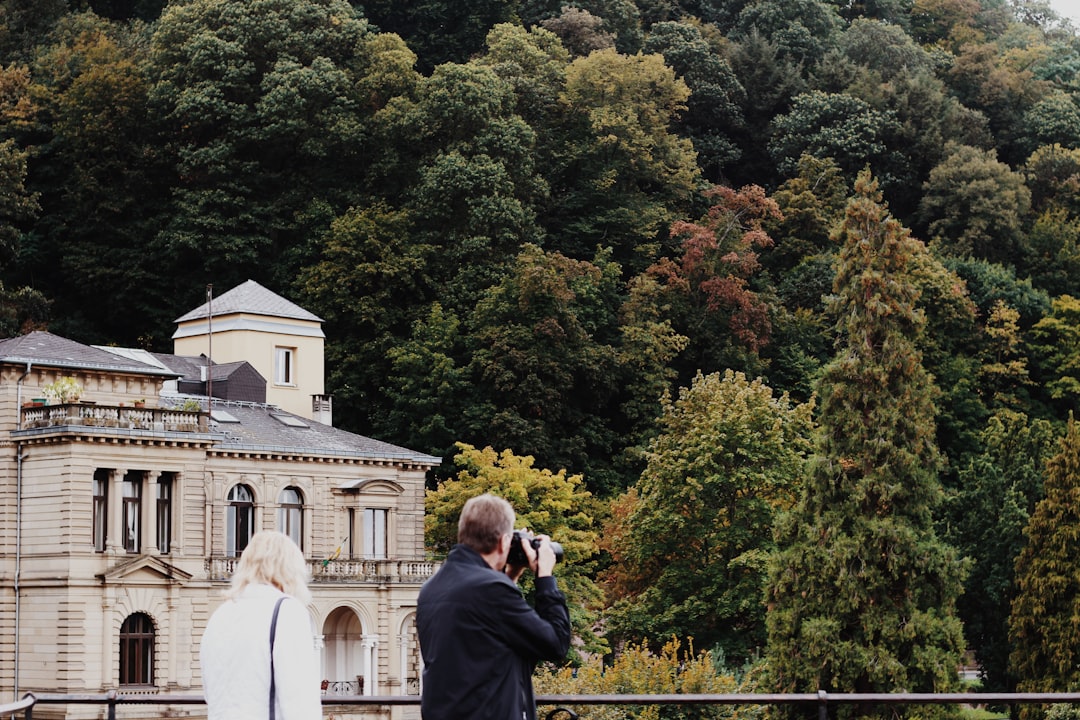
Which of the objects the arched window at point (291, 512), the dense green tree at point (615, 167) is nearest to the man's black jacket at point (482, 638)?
the arched window at point (291, 512)

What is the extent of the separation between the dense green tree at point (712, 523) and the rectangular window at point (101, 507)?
15.6 meters

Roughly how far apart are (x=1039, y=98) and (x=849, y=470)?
45.9 meters

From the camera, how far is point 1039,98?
84562 millimetres

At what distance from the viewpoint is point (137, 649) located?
49188 millimetres

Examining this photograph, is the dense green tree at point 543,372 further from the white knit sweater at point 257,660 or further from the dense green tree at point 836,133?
the white knit sweater at point 257,660

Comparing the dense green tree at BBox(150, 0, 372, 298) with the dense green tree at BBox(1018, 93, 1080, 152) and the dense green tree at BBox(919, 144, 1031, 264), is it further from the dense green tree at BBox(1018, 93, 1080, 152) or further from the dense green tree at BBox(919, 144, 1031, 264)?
the dense green tree at BBox(1018, 93, 1080, 152)

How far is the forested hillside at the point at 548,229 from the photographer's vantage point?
61750 mm

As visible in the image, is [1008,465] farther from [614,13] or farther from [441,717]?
[441,717]

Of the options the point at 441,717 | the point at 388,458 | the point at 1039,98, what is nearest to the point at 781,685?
the point at 388,458

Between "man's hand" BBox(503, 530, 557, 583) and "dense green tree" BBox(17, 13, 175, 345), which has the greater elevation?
"dense green tree" BBox(17, 13, 175, 345)

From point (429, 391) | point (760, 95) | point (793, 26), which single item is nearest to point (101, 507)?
point (429, 391)

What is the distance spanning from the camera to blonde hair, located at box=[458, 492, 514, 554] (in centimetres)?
782

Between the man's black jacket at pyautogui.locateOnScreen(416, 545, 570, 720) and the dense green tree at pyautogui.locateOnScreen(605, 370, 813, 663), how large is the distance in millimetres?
42748

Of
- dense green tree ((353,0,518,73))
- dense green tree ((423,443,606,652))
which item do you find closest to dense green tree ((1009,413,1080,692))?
dense green tree ((423,443,606,652))
